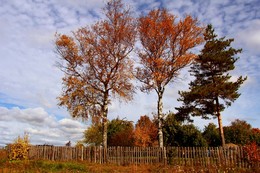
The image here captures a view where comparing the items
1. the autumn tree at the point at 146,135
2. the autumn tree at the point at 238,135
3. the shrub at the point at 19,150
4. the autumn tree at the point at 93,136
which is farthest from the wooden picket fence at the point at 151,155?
the autumn tree at the point at 238,135

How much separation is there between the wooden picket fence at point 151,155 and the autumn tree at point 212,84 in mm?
7120

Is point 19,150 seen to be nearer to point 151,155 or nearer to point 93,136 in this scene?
point 151,155

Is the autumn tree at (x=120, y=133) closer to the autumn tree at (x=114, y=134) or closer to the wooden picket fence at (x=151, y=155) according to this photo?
the autumn tree at (x=114, y=134)

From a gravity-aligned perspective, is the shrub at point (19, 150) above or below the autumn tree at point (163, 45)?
below

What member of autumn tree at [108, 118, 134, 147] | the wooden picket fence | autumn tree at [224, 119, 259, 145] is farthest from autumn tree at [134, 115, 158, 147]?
the wooden picket fence

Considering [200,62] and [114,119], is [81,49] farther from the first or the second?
[114,119]

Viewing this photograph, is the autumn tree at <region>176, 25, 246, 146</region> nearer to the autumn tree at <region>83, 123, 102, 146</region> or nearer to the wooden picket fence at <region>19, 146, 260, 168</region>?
the wooden picket fence at <region>19, 146, 260, 168</region>

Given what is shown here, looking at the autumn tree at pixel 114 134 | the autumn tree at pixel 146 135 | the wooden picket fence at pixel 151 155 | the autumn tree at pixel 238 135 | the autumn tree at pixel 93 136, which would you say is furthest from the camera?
the autumn tree at pixel 93 136

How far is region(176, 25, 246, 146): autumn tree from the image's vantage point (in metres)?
28.0

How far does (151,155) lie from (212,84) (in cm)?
1064

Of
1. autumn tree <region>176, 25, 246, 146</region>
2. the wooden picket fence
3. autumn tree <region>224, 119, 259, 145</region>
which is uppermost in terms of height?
autumn tree <region>176, 25, 246, 146</region>

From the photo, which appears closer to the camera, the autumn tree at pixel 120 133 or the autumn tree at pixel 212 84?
the autumn tree at pixel 212 84

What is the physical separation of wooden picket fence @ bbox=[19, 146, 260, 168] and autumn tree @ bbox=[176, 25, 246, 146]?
7120 mm

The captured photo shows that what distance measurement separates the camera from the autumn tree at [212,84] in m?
28.0
